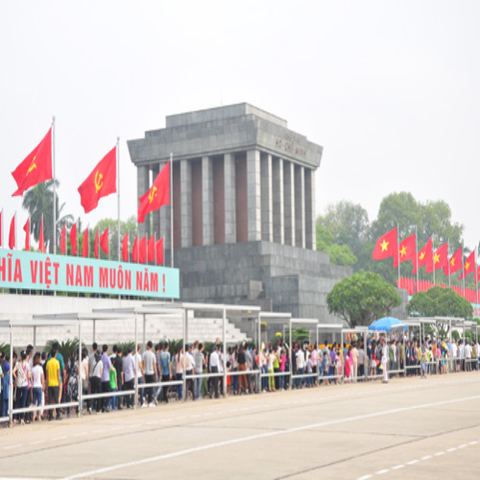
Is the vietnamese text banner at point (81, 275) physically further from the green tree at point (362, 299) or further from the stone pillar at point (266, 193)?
the stone pillar at point (266, 193)

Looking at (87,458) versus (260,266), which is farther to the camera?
(260,266)

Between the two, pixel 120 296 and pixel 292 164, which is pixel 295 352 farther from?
pixel 292 164

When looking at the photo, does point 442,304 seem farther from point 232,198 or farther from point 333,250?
point 333,250

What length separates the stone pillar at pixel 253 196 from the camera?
187 ft

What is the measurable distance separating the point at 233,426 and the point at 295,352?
1475cm

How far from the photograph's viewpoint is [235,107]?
59.1 metres

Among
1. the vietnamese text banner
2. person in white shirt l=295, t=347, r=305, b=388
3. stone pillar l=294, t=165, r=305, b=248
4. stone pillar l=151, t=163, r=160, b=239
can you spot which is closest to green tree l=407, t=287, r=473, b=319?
stone pillar l=294, t=165, r=305, b=248

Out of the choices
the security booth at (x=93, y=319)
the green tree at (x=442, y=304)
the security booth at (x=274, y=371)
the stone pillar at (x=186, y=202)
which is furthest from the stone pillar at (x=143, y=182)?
the security booth at (x=93, y=319)

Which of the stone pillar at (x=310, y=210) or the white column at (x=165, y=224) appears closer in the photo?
the white column at (x=165, y=224)

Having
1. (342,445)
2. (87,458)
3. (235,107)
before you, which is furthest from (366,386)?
(235,107)

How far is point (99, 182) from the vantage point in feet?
127

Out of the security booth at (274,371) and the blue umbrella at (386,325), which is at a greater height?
the blue umbrella at (386,325)

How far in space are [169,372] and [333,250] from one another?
84.2 meters

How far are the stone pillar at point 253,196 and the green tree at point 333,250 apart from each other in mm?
49360
